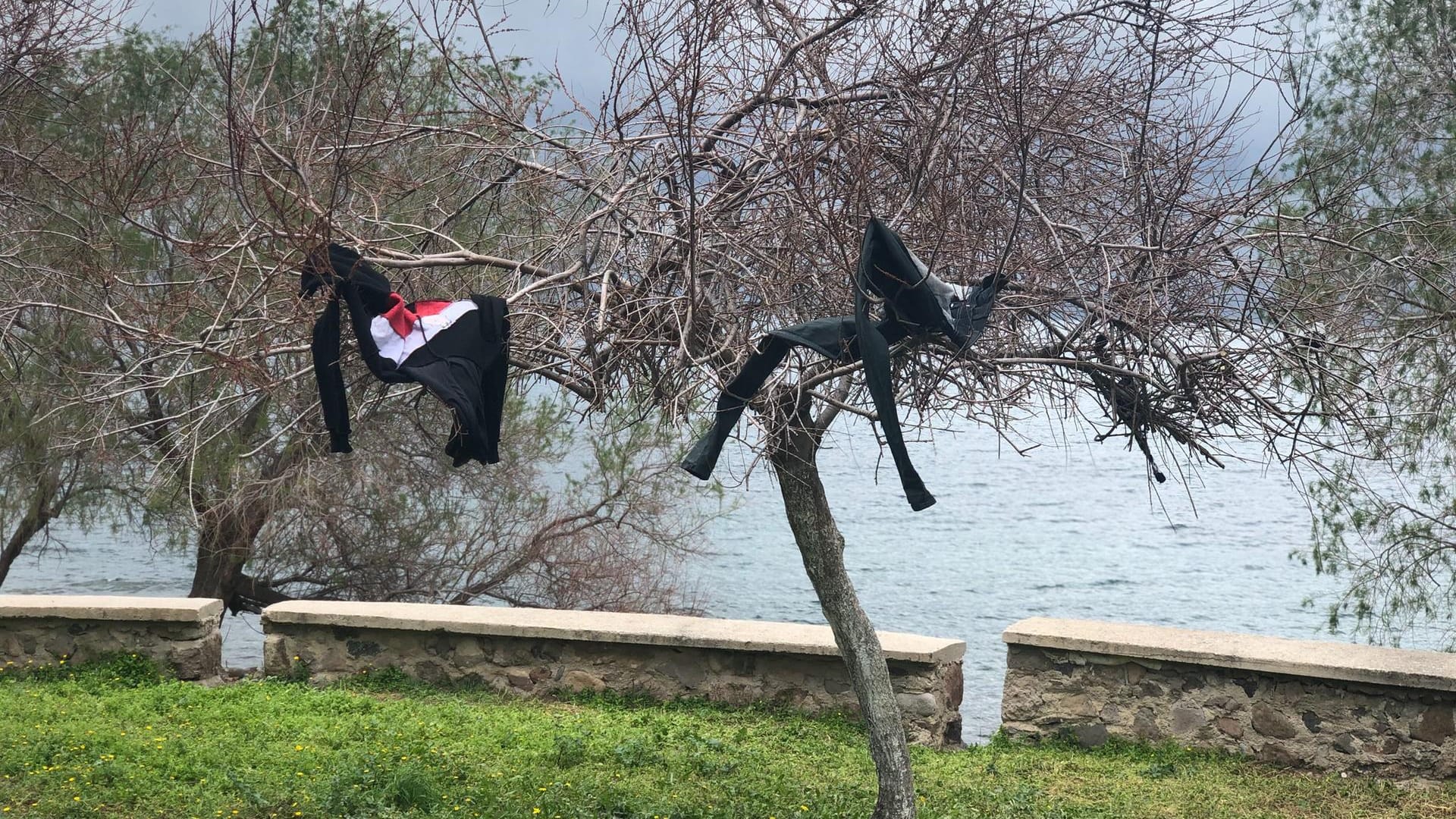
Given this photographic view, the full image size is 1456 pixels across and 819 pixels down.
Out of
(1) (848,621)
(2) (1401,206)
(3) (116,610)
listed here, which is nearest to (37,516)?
(3) (116,610)

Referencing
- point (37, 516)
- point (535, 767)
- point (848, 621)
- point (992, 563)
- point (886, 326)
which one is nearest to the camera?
point (886, 326)

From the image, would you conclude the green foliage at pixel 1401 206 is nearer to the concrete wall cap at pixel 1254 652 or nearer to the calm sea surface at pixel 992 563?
the calm sea surface at pixel 992 563

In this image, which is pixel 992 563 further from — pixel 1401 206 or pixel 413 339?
pixel 413 339

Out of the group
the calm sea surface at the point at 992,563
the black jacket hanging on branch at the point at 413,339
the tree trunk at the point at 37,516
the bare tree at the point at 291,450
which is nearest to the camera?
the black jacket hanging on branch at the point at 413,339

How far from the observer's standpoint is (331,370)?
4.73 metres

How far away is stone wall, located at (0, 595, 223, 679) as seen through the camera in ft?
27.7

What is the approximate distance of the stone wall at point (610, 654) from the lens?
7395 millimetres

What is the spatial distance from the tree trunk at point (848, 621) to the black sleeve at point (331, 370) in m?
1.82

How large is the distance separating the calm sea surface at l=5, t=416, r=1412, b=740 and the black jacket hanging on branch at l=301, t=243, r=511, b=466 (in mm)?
8047

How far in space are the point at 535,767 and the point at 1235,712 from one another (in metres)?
3.82

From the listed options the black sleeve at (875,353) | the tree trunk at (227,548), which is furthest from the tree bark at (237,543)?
the black sleeve at (875,353)

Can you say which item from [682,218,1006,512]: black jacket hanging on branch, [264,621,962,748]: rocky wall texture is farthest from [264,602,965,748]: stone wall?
[682,218,1006,512]: black jacket hanging on branch

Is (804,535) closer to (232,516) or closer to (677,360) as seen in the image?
(677,360)

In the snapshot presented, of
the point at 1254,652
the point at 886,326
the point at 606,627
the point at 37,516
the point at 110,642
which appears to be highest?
the point at 886,326
